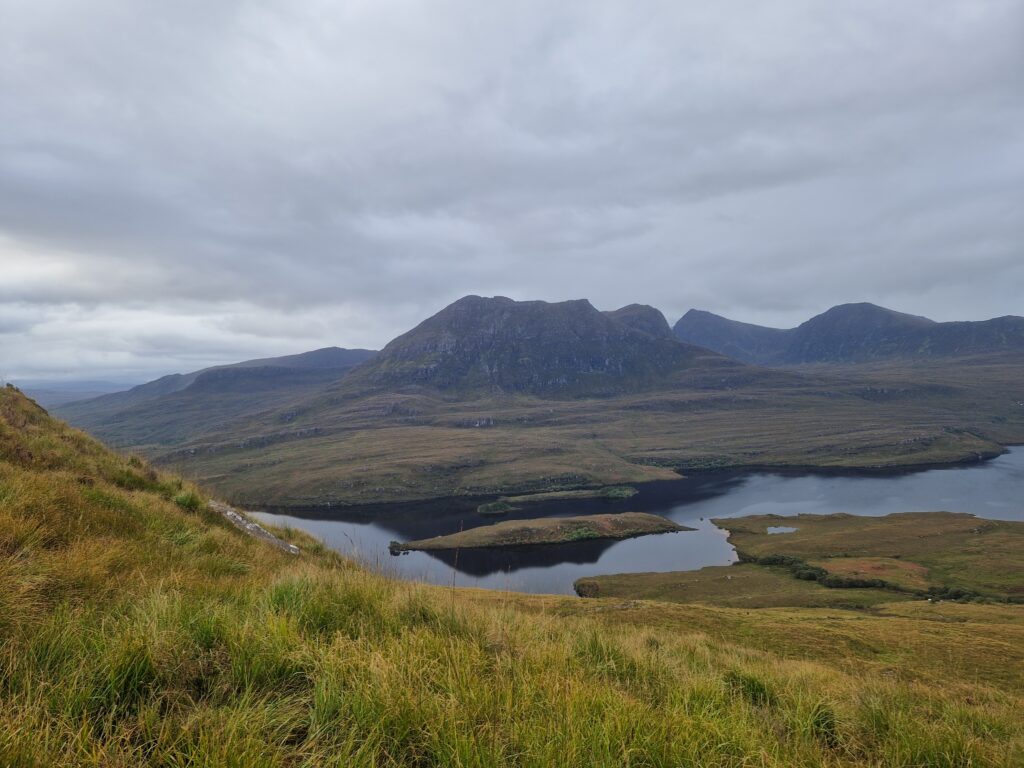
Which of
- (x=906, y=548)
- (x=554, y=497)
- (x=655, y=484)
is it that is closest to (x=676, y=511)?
(x=655, y=484)

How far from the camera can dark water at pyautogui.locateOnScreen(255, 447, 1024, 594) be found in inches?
3017

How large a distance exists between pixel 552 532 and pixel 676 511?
3705 cm

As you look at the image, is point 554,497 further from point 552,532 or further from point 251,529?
point 251,529

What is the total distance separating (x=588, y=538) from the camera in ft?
304

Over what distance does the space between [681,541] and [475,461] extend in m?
87.8

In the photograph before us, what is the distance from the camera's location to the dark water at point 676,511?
76625 mm

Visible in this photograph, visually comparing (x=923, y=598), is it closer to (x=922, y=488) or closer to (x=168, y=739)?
(x=168, y=739)

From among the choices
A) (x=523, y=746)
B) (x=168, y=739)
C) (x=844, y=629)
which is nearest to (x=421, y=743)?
(x=523, y=746)

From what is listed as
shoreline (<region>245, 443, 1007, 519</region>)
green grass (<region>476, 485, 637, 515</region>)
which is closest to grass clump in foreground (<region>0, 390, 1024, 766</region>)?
green grass (<region>476, 485, 637, 515</region>)

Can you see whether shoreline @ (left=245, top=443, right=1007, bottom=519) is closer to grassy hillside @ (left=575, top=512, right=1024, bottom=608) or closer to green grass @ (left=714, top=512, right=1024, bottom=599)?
green grass @ (left=714, top=512, right=1024, bottom=599)

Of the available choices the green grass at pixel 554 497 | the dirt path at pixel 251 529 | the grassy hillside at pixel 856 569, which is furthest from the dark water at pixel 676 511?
the dirt path at pixel 251 529

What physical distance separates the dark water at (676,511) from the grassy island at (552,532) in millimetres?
2674

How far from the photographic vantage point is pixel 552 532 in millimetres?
93438

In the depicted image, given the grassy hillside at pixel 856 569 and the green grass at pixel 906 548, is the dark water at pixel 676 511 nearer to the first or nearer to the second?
the grassy hillside at pixel 856 569
